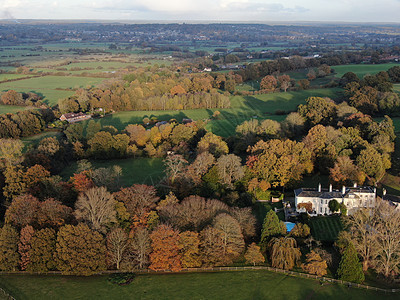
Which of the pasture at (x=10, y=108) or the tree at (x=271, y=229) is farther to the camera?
the pasture at (x=10, y=108)

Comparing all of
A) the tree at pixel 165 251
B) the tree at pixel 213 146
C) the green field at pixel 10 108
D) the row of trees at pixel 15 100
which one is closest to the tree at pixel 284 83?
the tree at pixel 213 146

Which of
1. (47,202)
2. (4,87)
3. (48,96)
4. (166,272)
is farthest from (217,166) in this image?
(4,87)

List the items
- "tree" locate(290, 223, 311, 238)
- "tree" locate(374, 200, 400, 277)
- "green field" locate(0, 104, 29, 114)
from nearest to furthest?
"tree" locate(374, 200, 400, 277) < "tree" locate(290, 223, 311, 238) < "green field" locate(0, 104, 29, 114)

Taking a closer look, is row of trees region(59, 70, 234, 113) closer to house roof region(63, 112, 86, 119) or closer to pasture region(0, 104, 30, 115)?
house roof region(63, 112, 86, 119)

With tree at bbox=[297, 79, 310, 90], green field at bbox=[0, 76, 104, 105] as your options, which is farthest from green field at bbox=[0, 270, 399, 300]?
tree at bbox=[297, 79, 310, 90]

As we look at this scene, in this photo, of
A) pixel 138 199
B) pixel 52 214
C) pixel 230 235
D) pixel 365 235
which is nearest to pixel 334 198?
pixel 365 235

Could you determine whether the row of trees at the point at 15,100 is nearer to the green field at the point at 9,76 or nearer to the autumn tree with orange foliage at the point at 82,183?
the green field at the point at 9,76
